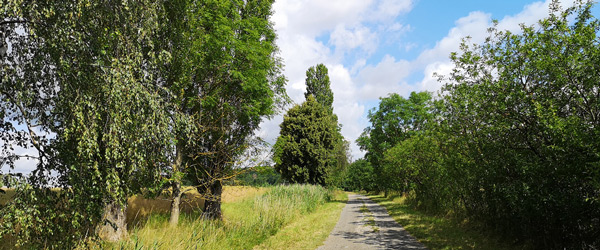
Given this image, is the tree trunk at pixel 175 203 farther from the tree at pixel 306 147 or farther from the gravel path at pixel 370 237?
the tree at pixel 306 147

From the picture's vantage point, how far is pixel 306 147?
96.1 feet

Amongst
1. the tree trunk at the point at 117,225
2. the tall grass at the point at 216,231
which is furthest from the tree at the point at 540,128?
the tree trunk at the point at 117,225

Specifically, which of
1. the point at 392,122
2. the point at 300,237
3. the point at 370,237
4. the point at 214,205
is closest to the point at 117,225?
the point at 214,205

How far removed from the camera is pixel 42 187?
5.39 m

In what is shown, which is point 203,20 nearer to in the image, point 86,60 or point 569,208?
point 86,60

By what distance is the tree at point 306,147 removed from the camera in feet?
96.3

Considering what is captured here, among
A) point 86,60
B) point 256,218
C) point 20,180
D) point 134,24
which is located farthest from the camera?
point 256,218

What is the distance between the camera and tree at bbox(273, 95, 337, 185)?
29.3 metres

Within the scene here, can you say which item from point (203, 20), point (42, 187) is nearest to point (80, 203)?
point (42, 187)

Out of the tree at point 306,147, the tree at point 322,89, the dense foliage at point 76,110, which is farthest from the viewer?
the tree at point 322,89

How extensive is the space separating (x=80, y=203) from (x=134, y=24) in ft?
12.0

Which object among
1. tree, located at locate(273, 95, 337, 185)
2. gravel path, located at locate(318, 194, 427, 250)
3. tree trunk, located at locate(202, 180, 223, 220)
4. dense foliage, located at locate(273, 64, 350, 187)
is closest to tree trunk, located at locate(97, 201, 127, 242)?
tree trunk, located at locate(202, 180, 223, 220)

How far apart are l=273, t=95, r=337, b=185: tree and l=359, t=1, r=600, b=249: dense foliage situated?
19.2 metres

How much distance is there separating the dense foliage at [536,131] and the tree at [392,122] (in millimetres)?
23494
